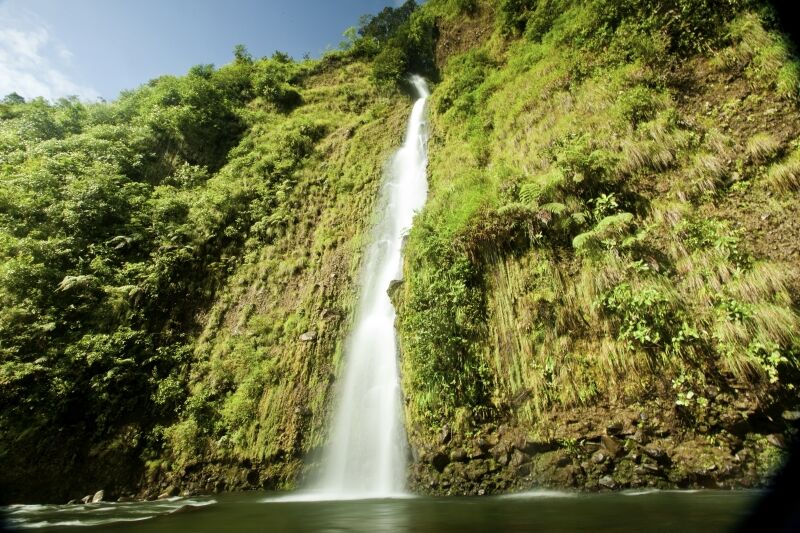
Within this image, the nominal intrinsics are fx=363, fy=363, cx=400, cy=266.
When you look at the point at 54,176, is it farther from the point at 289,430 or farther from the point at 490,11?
the point at 490,11

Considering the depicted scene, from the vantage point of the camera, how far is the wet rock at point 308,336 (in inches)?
374

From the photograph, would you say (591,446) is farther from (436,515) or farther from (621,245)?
(621,245)

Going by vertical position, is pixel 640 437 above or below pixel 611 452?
above

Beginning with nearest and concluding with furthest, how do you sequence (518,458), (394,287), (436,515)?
(436,515) < (518,458) < (394,287)

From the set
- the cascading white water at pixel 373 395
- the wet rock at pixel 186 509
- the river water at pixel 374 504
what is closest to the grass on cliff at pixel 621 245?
the cascading white water at pixel 373 395

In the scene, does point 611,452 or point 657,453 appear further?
point 611,452

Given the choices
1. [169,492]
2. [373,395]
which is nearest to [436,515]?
[373,395]

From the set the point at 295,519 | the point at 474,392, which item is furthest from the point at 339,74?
the point at 295,519

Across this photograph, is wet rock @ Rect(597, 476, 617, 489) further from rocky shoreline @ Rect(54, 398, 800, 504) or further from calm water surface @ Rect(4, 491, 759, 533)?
calm water surface @ Rect(4, 491, 759, 533)

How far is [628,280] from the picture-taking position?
5.50 m

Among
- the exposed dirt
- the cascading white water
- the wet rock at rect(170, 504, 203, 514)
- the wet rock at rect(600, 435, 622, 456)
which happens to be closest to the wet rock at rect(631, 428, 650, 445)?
the wet rock at rect(600, 435, 622, 456)

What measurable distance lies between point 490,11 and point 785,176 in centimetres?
1622

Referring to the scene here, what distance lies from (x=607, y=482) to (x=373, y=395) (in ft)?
15.5

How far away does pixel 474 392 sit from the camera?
6137 mm
